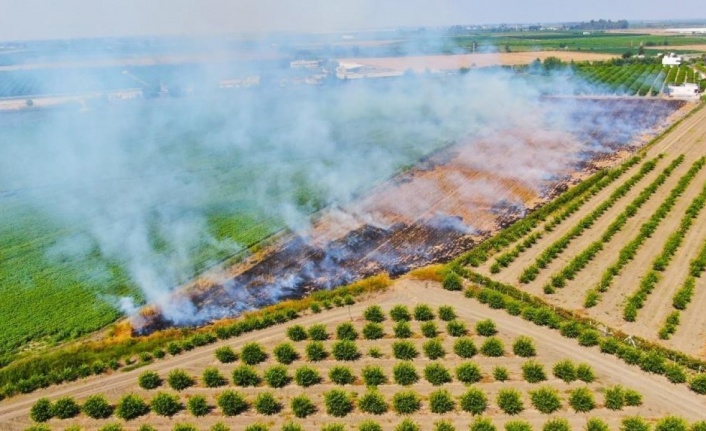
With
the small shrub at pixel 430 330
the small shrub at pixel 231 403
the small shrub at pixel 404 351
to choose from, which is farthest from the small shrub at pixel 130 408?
the small shrub at pixel 430 330

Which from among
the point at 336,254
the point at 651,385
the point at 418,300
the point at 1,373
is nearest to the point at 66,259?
the point at 1,373

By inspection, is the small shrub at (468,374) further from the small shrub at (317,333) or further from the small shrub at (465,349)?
the small shrub at (317,333)

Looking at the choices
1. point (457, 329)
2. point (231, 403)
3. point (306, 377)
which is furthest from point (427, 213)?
point (231, 403)

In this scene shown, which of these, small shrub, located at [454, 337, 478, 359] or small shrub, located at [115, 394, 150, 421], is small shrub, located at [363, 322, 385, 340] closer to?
small shrub, located at [454, 337, 478, 359]

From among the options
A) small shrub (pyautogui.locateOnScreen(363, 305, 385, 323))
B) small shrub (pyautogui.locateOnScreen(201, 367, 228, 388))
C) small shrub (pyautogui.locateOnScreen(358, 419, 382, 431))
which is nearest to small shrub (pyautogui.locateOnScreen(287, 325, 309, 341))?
small shrub (pyautogui.locateOnScreen(363, 305, 385, 323))

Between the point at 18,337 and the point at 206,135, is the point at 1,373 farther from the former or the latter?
the point at 206,135

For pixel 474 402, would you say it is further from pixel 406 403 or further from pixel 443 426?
pixel 406 403
